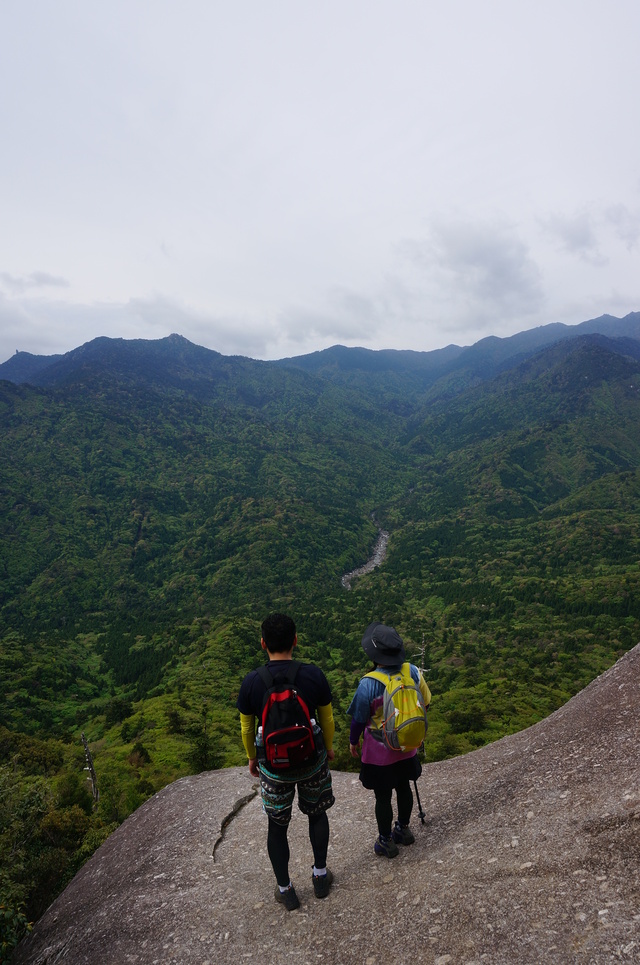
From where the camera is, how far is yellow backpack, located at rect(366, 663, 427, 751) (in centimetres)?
553

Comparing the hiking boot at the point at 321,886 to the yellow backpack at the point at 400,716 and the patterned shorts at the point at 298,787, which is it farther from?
the yellow backpack at the point at 400,716

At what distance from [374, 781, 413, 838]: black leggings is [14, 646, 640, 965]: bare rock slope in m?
0.52

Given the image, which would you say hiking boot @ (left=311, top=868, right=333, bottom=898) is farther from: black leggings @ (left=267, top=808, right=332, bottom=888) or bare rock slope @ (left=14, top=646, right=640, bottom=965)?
black leggings @ (left=267, top=808, right=332, bottom=888)

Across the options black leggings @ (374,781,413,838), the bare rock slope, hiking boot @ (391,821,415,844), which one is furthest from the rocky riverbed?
black leggings @ (374,781,413,838)

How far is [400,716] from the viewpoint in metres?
5.52

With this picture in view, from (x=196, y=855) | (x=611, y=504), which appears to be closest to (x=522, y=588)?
(x=611, y=504)

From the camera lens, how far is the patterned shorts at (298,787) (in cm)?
540

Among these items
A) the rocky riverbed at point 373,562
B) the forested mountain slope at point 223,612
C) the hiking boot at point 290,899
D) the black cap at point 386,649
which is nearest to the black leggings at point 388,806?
the hiking boot at point 290,899

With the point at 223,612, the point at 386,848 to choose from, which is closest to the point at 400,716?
the point at 386,848

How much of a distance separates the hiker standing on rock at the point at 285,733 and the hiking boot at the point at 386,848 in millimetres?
1307

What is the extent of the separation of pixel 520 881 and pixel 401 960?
1.69m

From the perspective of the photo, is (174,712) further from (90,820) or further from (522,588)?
(522,588)

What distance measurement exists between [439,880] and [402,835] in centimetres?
117

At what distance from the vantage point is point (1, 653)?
230 feet
